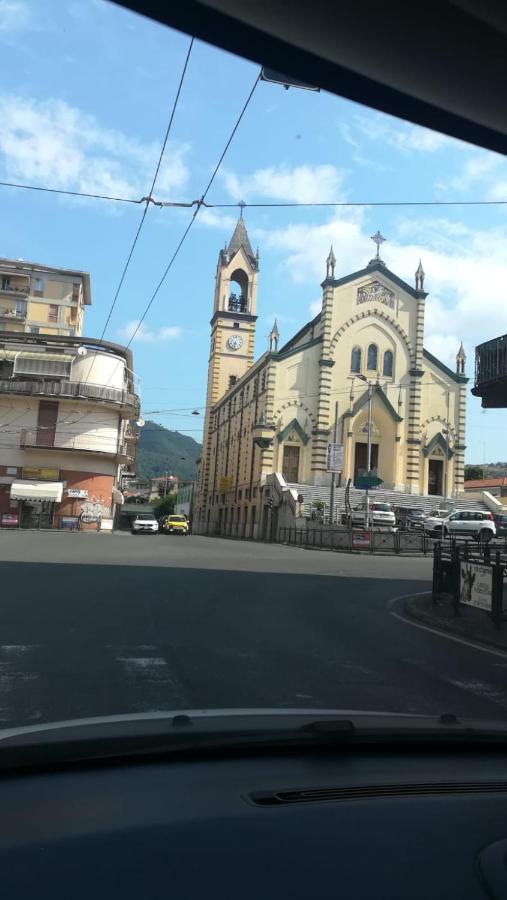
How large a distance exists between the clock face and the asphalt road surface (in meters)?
64.1

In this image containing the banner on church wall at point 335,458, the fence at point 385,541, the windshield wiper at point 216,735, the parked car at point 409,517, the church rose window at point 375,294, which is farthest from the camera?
the church rose window at point 375,294

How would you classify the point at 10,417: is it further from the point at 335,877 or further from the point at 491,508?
the point at 335,877

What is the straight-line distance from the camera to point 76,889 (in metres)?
1.72

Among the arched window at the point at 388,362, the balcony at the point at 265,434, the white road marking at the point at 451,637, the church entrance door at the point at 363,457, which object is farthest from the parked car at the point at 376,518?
the white road marking at the point at 451,637

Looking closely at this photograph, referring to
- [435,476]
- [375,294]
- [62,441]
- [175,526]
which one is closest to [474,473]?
[435,476]

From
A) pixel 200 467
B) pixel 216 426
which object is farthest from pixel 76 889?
pixel 200 467

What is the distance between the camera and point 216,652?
823cm

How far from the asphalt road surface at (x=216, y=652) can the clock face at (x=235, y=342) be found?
210 ft

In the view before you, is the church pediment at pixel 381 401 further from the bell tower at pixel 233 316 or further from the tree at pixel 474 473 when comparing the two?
the tree at pixel 474 473

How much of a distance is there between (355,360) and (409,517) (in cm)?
1605

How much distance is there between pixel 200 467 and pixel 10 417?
41.3 m

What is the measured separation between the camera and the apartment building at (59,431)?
174ft

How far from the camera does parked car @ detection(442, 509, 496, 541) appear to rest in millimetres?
37037

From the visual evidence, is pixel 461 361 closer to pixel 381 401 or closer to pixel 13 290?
pixel 381 401
